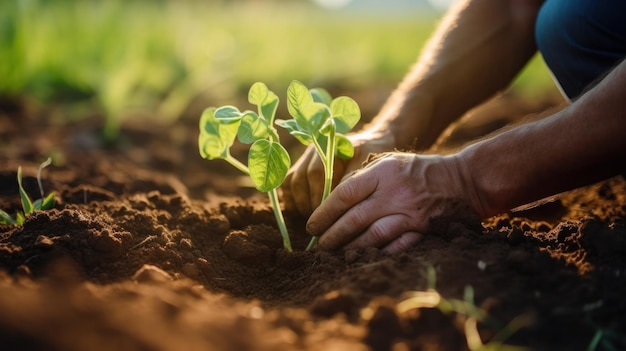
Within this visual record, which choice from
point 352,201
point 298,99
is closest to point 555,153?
point 352,201

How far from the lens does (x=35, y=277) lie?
127 centimetres

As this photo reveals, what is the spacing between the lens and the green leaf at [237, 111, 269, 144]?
59.0 inches

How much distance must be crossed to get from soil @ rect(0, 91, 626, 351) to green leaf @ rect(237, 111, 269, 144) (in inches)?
11.5

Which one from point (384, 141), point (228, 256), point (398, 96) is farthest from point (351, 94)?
point (228, 256)

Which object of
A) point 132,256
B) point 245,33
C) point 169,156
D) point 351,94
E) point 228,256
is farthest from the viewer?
point 245,33

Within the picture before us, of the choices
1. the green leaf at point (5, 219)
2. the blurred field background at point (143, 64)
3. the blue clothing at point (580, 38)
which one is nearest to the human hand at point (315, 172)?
the blue clothing at point (580, 38)

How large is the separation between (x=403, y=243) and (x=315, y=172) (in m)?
0.40

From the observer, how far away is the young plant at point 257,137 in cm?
144

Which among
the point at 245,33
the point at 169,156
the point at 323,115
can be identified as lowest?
the point at 323,115

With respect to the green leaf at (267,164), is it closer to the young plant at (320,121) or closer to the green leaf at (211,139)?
the young plant at (320,121)

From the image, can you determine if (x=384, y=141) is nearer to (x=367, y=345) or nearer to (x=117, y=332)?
(x=367, y=345)

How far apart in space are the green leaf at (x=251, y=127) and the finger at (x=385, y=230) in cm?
36

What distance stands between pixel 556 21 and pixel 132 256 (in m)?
1.61

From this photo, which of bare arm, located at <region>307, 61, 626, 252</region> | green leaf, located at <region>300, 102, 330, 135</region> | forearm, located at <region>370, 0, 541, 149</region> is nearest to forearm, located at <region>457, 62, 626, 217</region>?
bare arm, located at <region>307, 61, 626, 252</region>
